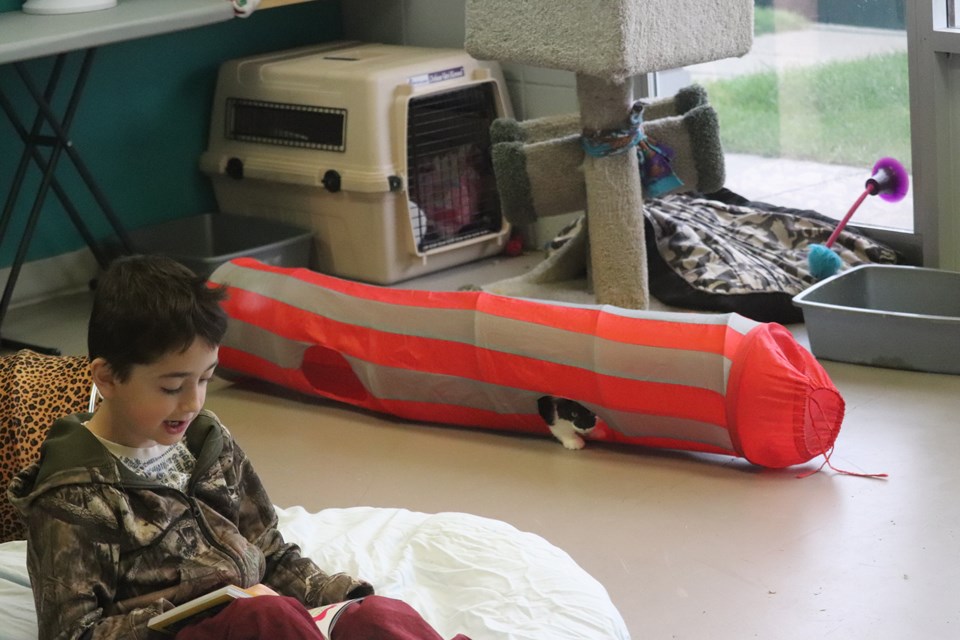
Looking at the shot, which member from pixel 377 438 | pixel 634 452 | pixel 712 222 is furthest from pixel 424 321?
pixel 712 222

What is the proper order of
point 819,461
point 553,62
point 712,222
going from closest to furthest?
point 819,461, point 553,62, point 712,222

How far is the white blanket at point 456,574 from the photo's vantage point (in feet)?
5.58

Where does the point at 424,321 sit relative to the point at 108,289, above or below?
below

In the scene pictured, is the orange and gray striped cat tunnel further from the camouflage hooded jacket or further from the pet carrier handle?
the camouflage hooded jacket

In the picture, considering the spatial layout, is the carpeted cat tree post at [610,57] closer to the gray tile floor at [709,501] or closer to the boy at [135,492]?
the gray tile floor at [709,501]

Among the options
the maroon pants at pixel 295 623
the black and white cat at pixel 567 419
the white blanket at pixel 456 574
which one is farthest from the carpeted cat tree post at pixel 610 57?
the maroon pants at pixel 295 623

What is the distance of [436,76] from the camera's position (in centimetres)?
373

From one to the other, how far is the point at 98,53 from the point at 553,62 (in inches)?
66.2

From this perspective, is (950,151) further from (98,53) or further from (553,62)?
(98,53)

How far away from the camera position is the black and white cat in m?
2.56

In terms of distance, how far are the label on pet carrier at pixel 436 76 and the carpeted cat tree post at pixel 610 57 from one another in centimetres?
61

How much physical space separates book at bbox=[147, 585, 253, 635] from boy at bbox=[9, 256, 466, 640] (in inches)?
0.6

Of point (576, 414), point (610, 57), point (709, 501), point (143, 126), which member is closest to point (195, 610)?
point (709, 501)

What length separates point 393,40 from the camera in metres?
4.32
